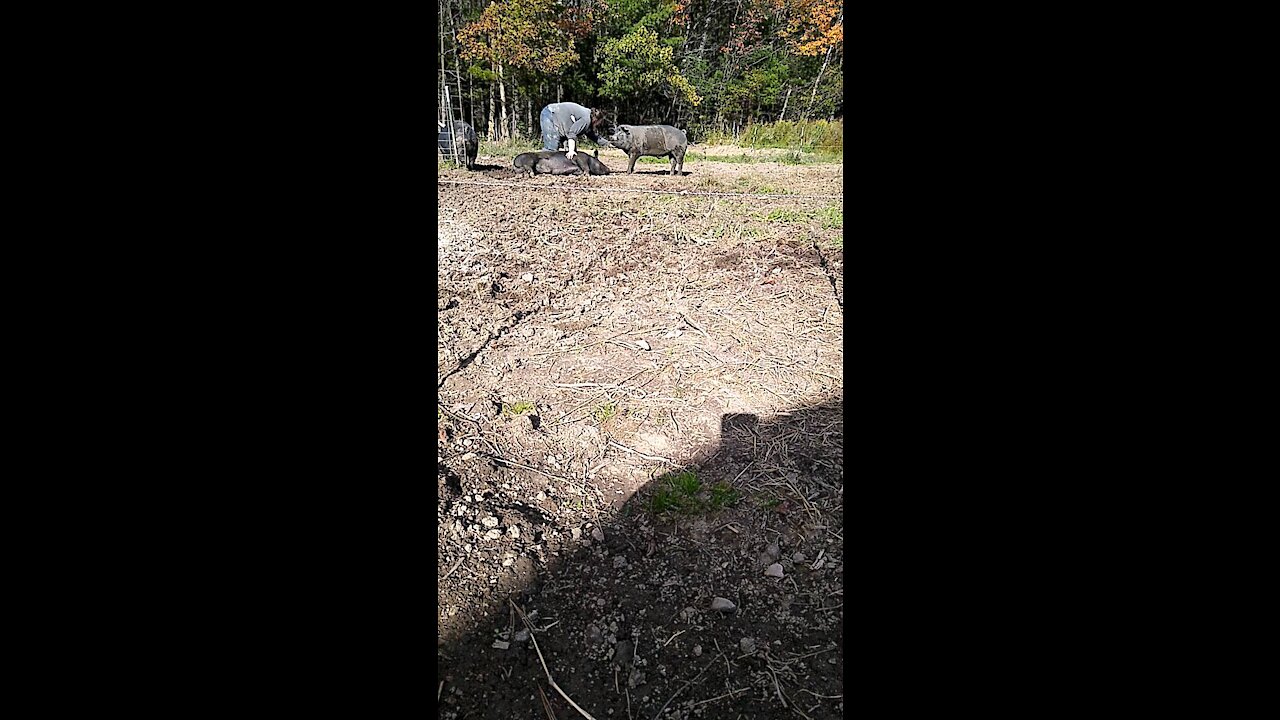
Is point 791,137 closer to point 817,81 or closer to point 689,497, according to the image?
A: point 817,81

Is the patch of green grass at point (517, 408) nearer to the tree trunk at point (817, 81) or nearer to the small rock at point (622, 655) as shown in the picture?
the small rock at point (622, 655)

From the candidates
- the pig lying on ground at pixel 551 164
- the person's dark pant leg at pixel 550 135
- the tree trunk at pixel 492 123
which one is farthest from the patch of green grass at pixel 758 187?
the tree trunk at pixel 492 123

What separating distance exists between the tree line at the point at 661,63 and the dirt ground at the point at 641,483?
594 inches

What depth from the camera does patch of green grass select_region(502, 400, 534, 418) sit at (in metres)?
3.34

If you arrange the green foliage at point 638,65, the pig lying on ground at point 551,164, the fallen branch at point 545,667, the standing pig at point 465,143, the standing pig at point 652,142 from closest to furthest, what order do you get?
the fallen branch at point 545,667 → the pig lying on ground at point 551,164 → the standing pig at point 465,143 → the standing pig at point 652,142 → the green foliage at point 638,65

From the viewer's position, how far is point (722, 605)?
2.26 m

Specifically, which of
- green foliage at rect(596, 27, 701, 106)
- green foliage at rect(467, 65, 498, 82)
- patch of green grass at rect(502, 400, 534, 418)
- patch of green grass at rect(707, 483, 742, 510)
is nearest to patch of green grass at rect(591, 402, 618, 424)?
patch of green grass at rect(502, 400, 534, 418)

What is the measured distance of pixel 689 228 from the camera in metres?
6.54

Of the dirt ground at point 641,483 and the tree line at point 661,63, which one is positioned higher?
the tree line at point 661,63

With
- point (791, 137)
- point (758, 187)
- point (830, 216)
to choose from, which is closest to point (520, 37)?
point (791, 137)

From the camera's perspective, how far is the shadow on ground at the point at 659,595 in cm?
196
